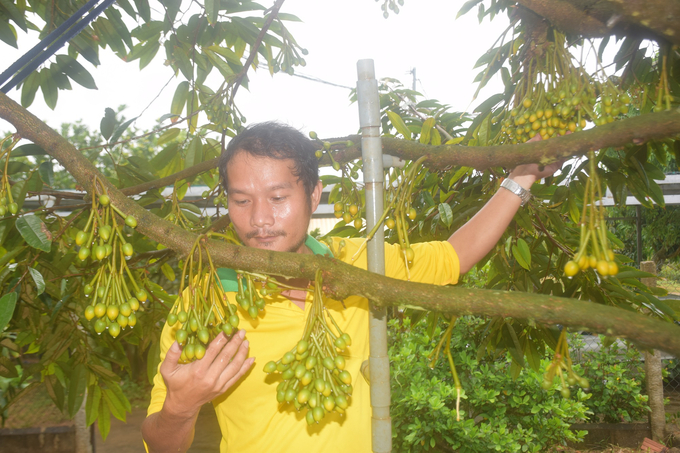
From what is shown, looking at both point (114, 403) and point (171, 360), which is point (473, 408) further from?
point (171, 360)

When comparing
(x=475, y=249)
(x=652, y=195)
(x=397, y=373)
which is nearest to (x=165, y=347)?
(x=475, y=249)

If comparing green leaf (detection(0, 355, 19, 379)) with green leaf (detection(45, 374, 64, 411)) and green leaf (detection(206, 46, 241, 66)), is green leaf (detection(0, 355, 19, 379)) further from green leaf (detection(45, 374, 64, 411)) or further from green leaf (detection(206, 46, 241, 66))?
green leaf (detection(206, 46, 241, 66))

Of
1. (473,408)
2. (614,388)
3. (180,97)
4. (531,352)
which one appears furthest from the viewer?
(614,388)

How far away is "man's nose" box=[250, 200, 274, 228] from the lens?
1.09 meters

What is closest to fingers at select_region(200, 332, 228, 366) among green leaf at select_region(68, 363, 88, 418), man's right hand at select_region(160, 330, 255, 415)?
man's right hand at select_region(160, 330, 255, 415)

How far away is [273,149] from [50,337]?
1292 mm

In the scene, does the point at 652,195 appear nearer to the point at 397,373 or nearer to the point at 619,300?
the point at 619,300

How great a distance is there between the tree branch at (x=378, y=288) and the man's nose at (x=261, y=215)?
30 centimetres

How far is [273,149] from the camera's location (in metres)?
1.21

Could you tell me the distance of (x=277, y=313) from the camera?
4.22ft

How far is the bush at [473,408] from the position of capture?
3121 mm

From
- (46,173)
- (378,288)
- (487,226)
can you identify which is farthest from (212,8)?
(378,288)

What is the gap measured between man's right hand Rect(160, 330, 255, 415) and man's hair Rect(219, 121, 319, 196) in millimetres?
483

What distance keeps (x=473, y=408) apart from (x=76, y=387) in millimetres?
2765
